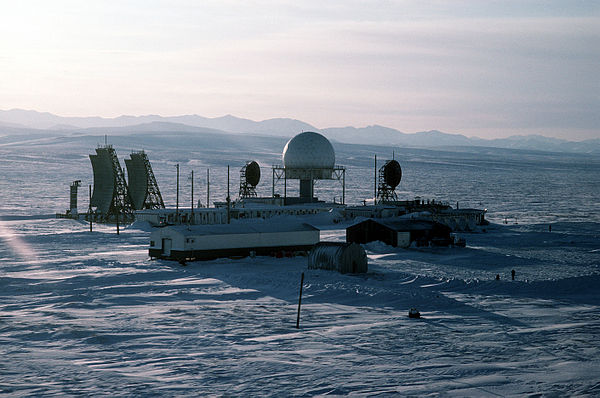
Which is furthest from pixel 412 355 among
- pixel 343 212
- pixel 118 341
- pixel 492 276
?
pixel 343 212

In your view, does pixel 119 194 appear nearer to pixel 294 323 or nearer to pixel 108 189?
pixel 108 189

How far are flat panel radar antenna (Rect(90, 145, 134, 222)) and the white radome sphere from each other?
21368 millimetres

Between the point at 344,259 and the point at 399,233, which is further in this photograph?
the point at 399,233

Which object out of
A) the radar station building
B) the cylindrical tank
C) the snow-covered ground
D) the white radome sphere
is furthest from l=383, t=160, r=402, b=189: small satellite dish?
the cylindrical tank

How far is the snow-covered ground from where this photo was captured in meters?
20.5

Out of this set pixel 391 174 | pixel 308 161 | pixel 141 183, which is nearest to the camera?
pixel 141 183

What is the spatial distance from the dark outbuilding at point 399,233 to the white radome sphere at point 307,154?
35.1 meters

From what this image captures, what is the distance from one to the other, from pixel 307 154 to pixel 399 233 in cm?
3806

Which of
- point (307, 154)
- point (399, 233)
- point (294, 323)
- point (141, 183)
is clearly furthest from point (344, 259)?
point (307, 154)

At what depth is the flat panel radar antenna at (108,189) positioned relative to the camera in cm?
8131

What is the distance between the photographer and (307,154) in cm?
9062

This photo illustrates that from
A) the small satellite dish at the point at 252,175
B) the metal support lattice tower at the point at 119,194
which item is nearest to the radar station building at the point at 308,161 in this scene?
the small satellite dish at the point at 252,175

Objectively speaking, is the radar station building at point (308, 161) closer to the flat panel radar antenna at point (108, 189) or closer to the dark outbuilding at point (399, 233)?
the flat panel radar antenna at point (108, 189)

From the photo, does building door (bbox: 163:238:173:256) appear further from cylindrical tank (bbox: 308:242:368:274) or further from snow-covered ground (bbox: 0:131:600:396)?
cylindrical tank (bbox: 308:242:368:274)
